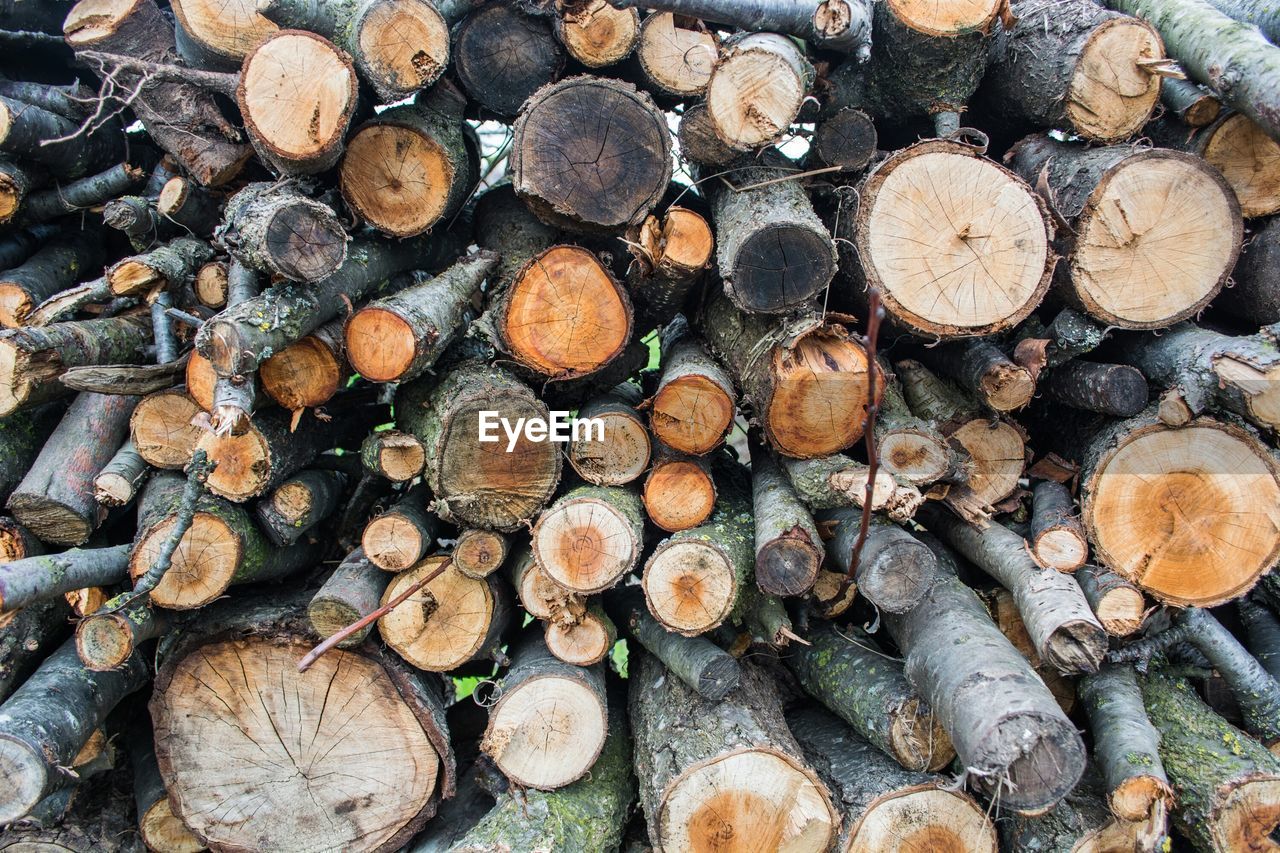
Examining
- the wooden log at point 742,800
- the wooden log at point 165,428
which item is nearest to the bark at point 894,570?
the wooden log at point 742,800

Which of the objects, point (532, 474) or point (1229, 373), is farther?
point (532, 474)

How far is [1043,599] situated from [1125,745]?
0.50 m

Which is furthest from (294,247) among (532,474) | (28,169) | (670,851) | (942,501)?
(942,501)

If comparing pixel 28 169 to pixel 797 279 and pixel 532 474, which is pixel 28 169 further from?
pixel 797 279

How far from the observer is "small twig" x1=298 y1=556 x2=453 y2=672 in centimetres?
264

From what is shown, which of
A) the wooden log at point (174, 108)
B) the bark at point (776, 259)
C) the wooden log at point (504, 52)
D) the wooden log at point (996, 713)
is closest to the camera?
the wooden log at point (996, 713)

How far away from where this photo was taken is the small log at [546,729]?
2740 millimetres

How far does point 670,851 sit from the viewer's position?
251cm

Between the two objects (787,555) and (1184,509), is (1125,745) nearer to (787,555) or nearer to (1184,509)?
(1184,509)

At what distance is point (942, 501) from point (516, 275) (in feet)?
5.93

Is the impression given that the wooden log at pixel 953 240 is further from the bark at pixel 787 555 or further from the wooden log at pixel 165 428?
the wooden log at pixel 165 428

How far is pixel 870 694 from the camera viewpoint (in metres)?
2.67

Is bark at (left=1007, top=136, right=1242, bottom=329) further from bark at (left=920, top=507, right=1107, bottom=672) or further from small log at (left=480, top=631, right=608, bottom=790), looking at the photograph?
small log at (left=480, top=631, right=608, bottom=790)

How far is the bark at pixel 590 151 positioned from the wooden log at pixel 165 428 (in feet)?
4.81
